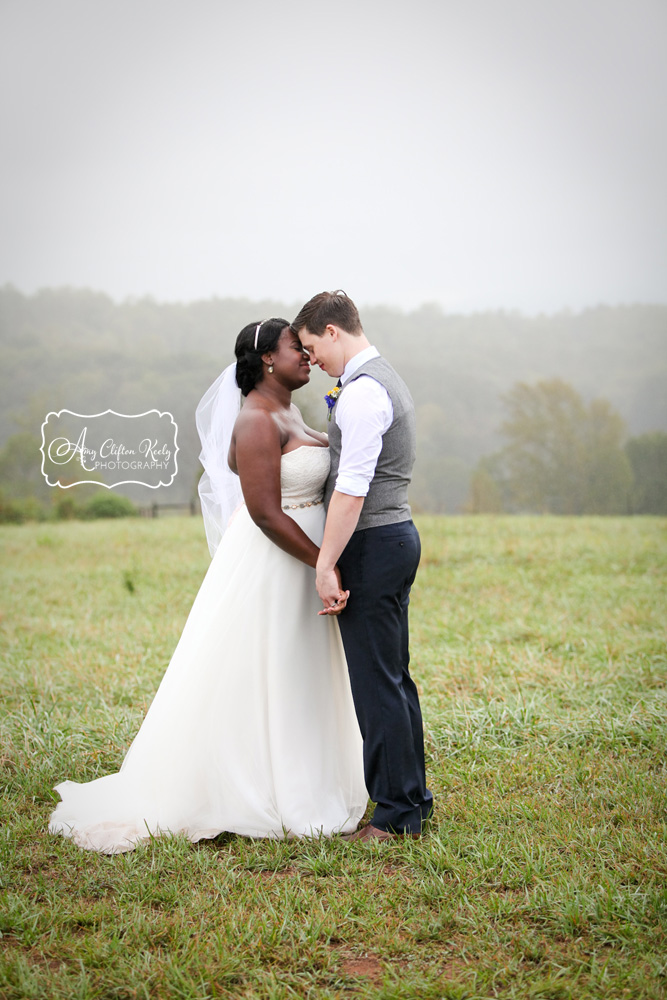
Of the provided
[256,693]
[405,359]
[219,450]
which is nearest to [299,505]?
[219,450]

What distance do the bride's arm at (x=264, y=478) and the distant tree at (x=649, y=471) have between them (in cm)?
2119

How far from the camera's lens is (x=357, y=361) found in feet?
9.90

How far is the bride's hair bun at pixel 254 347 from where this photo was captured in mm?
3326

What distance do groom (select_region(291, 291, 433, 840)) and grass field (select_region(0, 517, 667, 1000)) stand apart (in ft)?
1.03

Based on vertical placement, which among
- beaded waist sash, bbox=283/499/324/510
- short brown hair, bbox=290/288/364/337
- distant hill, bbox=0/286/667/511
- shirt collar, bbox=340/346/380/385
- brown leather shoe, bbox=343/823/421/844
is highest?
distant hill, bbox=0/286/667/511

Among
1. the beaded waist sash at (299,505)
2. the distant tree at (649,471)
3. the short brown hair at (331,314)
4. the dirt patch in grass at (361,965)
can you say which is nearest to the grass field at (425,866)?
the dirt patch in grass at (361,965)

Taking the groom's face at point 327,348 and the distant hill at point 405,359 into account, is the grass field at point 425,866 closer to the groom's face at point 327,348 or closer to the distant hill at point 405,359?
the groom's face at point 327,348

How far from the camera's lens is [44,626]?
775 cm

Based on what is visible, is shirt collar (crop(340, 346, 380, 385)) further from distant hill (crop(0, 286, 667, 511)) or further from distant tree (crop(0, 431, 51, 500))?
distant hill (crop(0, 286, 667, 511))

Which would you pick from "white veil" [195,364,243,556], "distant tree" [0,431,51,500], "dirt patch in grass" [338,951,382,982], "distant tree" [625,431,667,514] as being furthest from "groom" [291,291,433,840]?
"distant tree" [625,431,667,514]

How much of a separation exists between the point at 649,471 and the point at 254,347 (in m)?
23.1

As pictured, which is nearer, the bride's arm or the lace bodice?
the bride's arm

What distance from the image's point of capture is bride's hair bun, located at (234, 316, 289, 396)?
10.9ft

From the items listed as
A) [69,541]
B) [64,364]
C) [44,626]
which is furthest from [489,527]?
[64,364]
